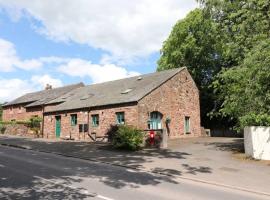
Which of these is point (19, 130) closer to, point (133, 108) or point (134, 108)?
point (133, 108)

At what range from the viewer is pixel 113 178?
1410cm

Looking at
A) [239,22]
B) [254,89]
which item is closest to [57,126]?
[239,22]

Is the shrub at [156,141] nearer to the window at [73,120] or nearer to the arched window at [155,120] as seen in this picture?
the arched window at [155,120]

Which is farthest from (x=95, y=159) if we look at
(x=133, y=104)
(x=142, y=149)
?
(x=133, y=104)

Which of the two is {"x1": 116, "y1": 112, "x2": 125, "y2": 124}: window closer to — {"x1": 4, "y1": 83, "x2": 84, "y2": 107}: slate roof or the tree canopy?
the tree canopy

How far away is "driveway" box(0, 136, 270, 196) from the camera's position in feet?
49.7

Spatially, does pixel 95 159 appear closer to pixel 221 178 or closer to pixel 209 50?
pixel 221 178

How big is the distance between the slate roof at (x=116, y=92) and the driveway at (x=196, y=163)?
8.98m

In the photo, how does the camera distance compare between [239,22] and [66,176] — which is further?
[239,22]

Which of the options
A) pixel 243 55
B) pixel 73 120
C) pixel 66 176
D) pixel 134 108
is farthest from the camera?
pixel 73 120

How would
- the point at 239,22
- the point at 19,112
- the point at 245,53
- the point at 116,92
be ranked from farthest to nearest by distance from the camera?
the point at 19,112, the point at 116,92, the point at 239,22, the point at 245,53

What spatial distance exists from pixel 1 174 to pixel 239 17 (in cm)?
2035

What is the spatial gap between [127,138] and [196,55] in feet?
88.8

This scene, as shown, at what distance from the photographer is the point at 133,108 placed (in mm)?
31719
